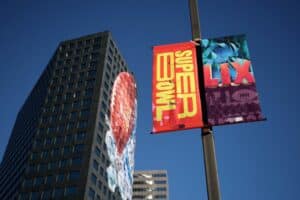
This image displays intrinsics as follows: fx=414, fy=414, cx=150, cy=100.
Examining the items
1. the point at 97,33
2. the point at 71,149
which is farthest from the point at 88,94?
the point at 97,33

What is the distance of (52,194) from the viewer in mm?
90188

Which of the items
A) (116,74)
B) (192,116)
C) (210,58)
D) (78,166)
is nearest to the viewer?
(192,116)

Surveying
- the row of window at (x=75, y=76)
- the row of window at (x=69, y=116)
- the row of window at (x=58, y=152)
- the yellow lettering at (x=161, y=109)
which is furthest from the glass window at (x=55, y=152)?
the yellow lettering at (x=161, y=109)

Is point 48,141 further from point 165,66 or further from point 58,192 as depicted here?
point 165,66

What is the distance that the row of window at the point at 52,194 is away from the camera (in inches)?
3472

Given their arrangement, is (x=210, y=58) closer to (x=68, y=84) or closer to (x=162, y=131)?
(x=162, y=131)

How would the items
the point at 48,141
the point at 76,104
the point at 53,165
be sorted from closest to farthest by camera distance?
the point at 53,165 < the point at 48,141 < the point at 76,104

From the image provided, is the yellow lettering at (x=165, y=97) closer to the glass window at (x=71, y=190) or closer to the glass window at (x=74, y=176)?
the glass window at (x=71, y=190)

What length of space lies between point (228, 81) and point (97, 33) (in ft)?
396

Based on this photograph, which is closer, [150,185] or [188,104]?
[188,104]

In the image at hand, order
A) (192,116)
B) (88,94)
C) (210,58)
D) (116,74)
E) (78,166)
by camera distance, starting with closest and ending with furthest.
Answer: (192,116) < (210,58) < (78,166) < (88,94) < (116,74)

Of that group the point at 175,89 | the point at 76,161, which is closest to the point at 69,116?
the point at 76,161

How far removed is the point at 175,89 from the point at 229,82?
Result: 164 cm

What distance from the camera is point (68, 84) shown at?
117 metres
